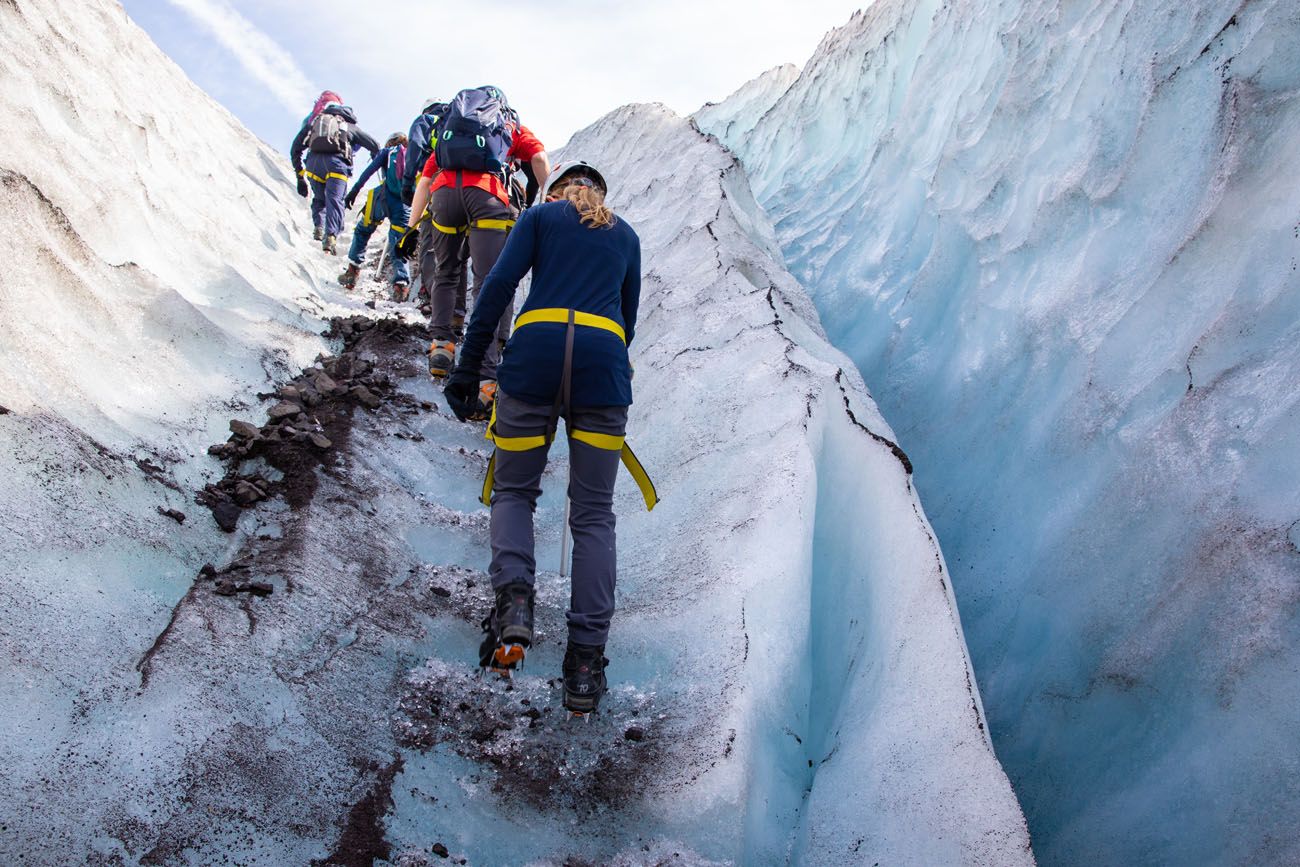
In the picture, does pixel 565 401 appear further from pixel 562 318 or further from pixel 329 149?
pixel 329 149

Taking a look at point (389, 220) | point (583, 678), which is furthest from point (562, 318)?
point (389, 220)

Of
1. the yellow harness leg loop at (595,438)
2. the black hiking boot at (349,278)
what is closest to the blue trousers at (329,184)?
the black hiking boot at (349,278)

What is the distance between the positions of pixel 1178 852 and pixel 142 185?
20.3 feet

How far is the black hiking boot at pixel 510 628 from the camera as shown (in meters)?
2.57

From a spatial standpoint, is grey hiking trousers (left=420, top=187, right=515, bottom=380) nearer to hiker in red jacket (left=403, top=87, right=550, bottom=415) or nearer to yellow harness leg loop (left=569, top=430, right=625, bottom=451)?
hiker in red jacket (left=403, top=87, right=550, bottom=415)

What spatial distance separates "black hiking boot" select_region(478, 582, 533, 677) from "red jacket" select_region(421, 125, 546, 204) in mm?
2974

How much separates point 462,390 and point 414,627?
887 mm

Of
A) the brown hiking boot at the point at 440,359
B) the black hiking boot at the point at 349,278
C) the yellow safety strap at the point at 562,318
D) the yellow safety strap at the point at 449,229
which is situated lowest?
the yellow safety strap at the point at 562,318

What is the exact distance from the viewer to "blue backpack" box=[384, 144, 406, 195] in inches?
330

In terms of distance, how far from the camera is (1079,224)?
12.7ft

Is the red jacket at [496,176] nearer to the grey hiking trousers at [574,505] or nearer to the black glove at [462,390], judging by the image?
the black glove at [462,390]

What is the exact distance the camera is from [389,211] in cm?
873

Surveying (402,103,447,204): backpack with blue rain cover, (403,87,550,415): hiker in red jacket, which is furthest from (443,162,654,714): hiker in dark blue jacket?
(402,103,447,204): backpack with blue rain cover

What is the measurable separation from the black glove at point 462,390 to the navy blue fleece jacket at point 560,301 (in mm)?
35
